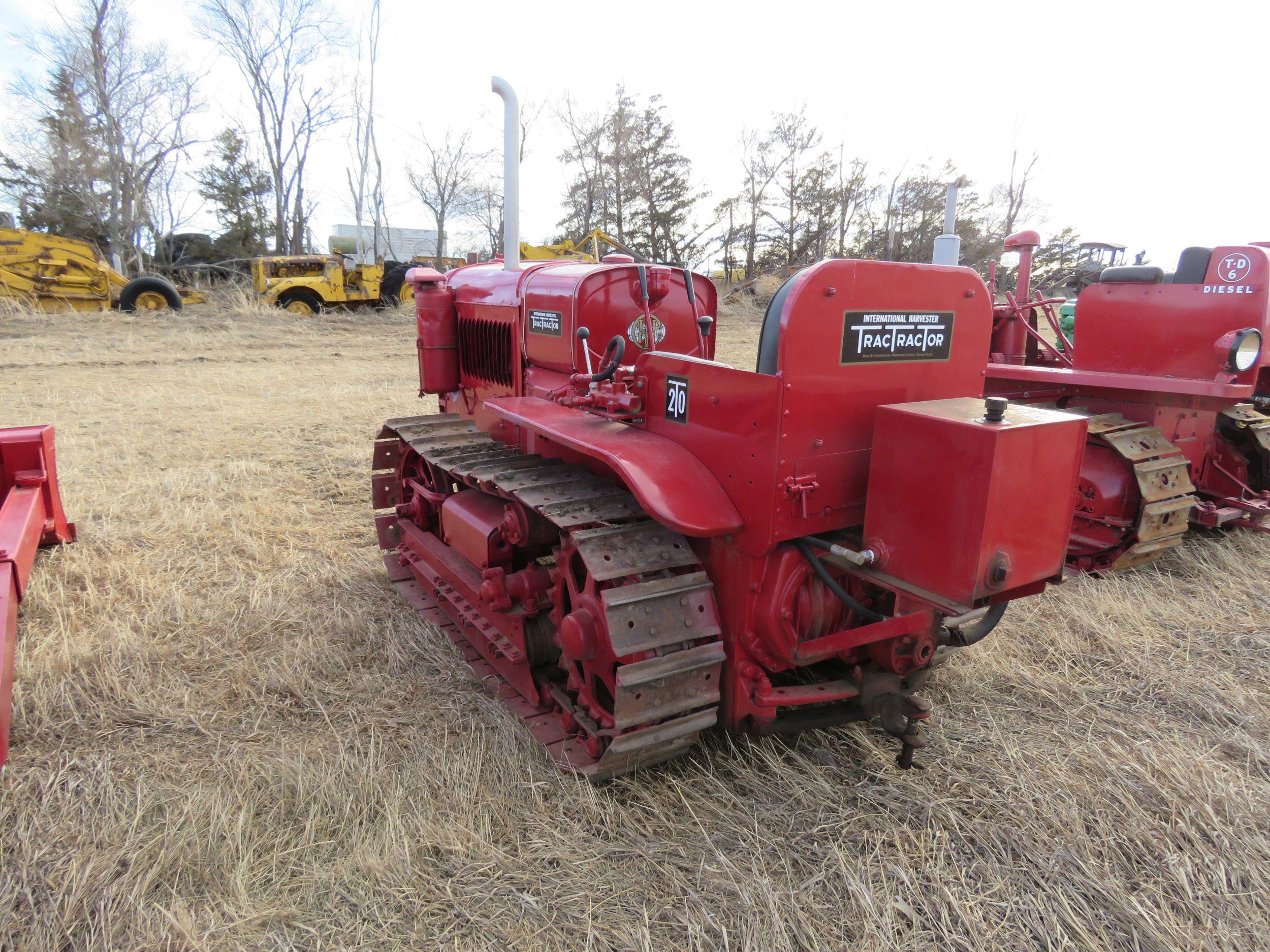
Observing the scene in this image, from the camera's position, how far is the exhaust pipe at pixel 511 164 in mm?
3732

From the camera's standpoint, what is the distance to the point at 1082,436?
207 centimetres

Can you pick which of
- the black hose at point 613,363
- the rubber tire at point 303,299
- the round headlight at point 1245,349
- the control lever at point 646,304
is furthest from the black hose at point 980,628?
the rubber tire at point 303,299

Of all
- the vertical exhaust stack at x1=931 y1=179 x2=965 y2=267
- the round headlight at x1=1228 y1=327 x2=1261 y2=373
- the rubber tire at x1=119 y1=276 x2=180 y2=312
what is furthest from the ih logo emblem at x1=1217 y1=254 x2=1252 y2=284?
the rubber tire at x1=119 y1=276 x2=180 y2=312

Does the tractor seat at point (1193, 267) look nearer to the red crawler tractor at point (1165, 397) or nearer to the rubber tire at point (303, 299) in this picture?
the red crawler tractor at point (1165, 397)

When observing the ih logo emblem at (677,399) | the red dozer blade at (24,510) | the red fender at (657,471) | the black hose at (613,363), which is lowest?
the red dozer blade at (24,510)

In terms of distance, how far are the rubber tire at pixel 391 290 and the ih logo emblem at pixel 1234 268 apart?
18385mm

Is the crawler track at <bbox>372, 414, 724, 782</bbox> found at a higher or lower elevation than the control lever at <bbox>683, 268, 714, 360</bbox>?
lower

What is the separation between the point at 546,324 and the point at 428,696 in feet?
5.62

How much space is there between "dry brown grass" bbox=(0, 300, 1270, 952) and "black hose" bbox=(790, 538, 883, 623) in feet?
1.97

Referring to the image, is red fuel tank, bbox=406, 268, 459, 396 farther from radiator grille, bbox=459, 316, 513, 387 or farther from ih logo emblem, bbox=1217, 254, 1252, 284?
ih logo emblem, bbox=1217, 254, 1252, 284

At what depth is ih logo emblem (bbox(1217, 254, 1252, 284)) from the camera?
4.32 meters

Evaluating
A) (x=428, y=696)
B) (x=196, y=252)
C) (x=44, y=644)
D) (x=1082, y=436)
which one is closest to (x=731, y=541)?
(x=1082, y=436)

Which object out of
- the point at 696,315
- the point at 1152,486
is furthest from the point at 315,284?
the point at 1152,486

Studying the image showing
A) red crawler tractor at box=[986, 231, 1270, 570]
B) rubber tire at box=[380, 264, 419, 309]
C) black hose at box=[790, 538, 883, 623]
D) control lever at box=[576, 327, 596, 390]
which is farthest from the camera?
rubber tire at box=[380, 264, 419, 309]
